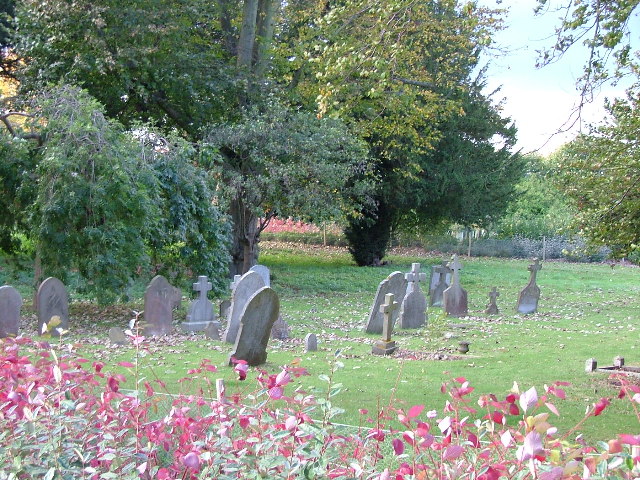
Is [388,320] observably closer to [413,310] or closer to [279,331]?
[279,331]

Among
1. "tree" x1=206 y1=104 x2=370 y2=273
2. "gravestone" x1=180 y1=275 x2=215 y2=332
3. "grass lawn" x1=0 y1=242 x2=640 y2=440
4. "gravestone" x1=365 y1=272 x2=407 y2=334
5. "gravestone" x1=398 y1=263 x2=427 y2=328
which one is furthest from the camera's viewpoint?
"tree" x1=206 y1=104 x2=370 y2=273

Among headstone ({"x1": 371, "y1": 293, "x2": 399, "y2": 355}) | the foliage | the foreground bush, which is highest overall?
the foliage

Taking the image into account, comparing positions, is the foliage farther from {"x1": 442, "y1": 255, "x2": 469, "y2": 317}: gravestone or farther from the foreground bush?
{"x1": 442, "y1": 255, "x2": 469, "y2": 317}: gravestone

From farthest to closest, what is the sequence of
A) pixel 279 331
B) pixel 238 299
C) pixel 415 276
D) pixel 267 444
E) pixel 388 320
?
pixel 415 276 → pixel 279 331 → pixel 238 299 → pixel 388 320 → pixel 267 444

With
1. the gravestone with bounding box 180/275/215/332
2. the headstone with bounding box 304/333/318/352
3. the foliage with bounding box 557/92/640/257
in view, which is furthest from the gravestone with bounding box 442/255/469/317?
the foliage with bounding box 557/92/640/257

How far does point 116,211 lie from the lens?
13.8 meters

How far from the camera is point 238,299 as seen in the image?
11.6 m

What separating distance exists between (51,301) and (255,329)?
4815mm

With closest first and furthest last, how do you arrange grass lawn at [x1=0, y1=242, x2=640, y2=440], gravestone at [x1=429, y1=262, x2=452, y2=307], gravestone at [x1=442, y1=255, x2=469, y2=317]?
1. grass lawn at [x1=0, y1=242, x2=640, y2=440]
2. gravestone at [x1=442, y1=255, x2=469, y2=317]
3. gravestone at [x1=429, y1=262, x2=452, y2=307]

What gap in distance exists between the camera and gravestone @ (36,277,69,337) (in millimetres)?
12188

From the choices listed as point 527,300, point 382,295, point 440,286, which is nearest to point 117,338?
point 382,295

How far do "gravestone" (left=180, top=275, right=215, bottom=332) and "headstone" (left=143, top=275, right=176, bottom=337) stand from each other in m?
0.47

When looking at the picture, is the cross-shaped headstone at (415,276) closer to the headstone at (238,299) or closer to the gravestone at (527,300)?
the gravestone at (527,300)

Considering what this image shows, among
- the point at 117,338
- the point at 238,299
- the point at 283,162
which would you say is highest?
the point at 283,162
